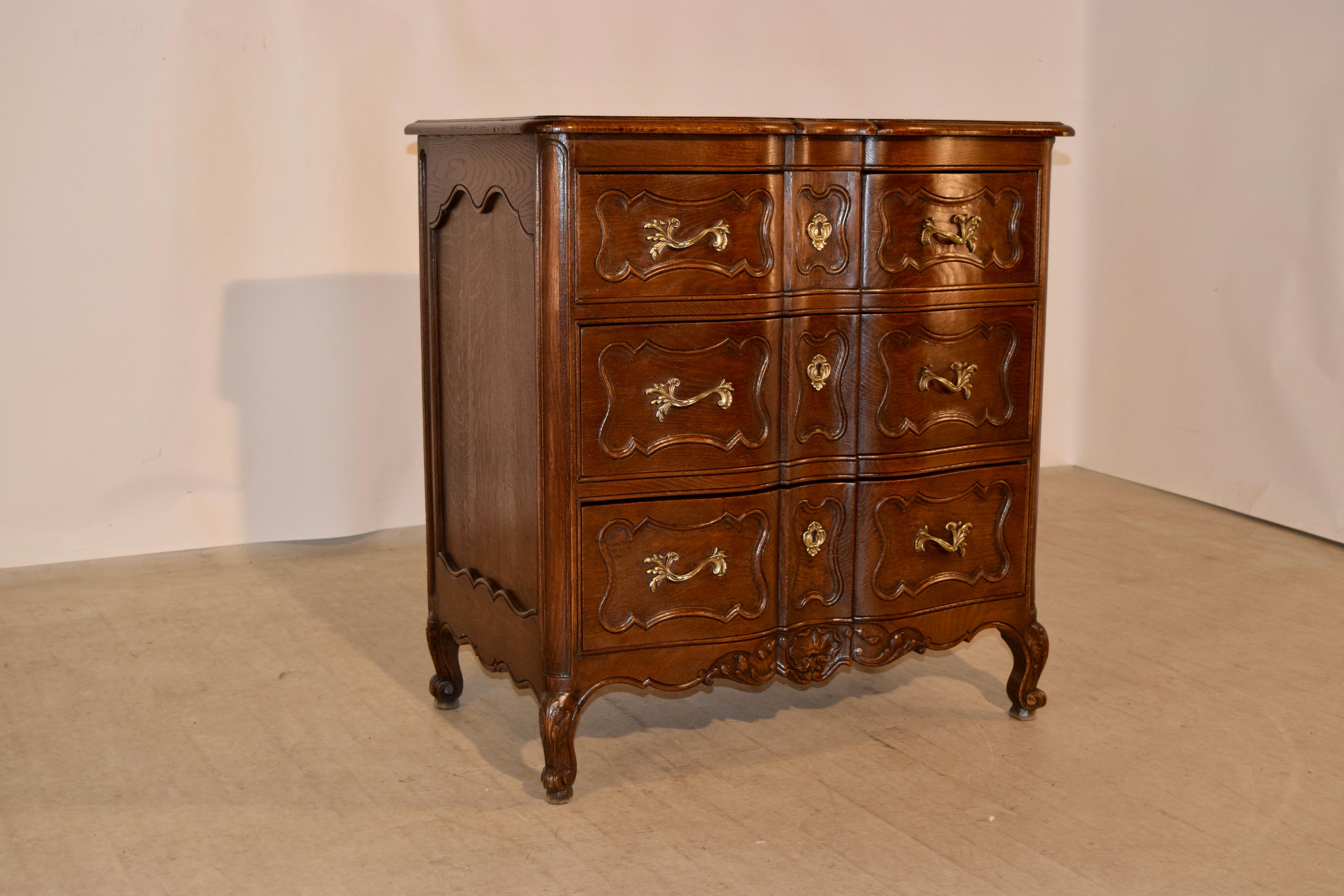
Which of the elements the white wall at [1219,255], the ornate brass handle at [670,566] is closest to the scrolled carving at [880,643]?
the ornate brass handle at [670,566]

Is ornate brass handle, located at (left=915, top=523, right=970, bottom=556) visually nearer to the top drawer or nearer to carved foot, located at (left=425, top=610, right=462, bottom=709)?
the top drawer

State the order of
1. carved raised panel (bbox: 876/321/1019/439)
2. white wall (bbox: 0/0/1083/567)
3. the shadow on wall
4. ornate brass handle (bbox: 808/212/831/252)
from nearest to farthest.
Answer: ornate brass handle (bbox: 808/212/831/252), carved raised panel (bbox: 876/321/1019/439), white wall (bbox: 0/0/1083/567), the shadow on wall

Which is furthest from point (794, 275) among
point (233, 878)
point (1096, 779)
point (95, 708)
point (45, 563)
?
point (45, 563)

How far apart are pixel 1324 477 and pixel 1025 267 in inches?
75.8

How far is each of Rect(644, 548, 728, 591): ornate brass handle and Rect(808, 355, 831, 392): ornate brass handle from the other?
33 centimetres

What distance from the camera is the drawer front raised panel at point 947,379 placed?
2.39 m

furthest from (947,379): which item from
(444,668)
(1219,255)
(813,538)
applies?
(1219,255)

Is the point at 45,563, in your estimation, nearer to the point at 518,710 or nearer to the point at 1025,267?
the point at 518,710

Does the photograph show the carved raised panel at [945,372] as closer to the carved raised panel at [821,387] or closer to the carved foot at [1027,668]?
the carved raised panel at [821,387]

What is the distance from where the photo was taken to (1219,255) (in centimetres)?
425

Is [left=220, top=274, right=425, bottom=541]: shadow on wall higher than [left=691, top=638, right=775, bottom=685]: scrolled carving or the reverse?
higher

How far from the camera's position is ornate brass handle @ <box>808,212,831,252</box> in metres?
2.29

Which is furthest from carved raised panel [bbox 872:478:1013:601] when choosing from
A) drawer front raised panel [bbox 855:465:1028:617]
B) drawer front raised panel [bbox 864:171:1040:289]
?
drawer front raised panel [bbox 864:171:1040:289]

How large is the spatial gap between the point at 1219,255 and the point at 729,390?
2.60 metres
